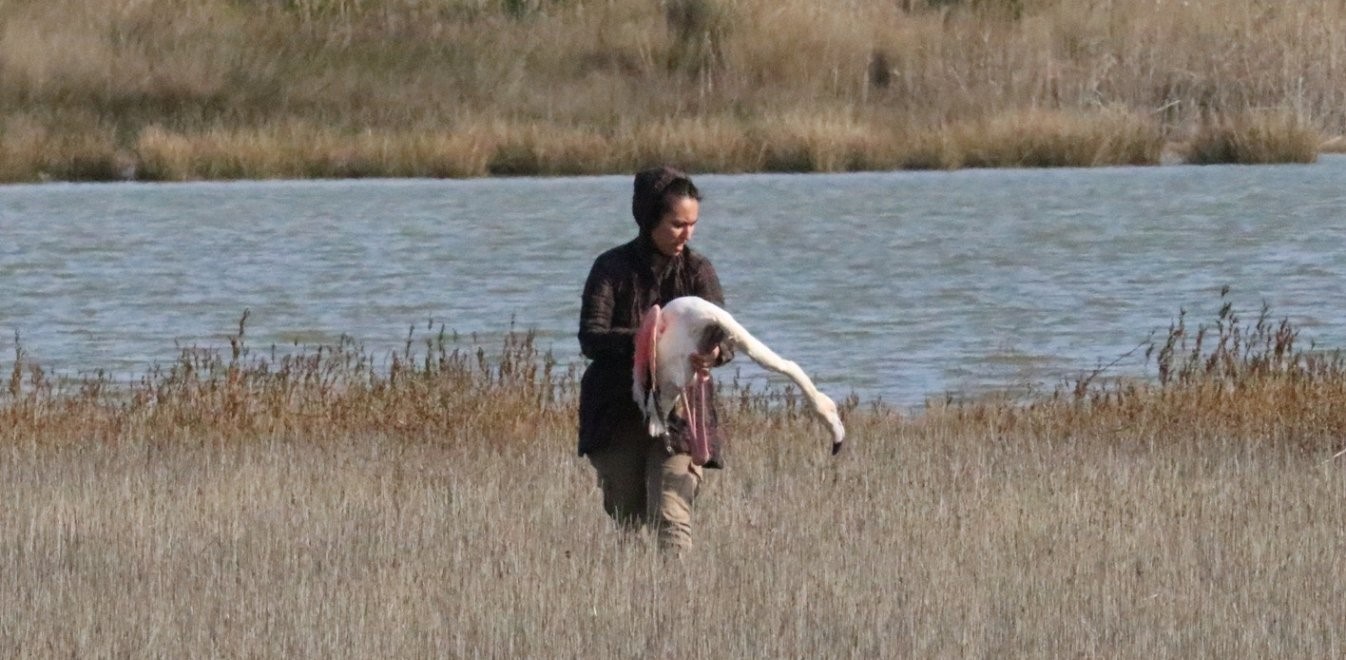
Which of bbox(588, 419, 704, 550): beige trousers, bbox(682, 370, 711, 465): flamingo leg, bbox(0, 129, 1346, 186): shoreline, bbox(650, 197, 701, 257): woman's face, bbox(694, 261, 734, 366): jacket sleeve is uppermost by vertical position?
bbox(650, 197, 701, 257): woman's face

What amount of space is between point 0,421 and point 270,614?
17.9 ft

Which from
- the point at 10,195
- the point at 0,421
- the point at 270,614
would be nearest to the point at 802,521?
the point at 270,614

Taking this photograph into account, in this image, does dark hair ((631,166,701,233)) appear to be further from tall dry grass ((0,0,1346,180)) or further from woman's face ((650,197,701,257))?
tall dry grass ((0,0,1346,180))

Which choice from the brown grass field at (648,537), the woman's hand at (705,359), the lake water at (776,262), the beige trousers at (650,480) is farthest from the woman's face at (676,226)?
the lake water at (776,262)

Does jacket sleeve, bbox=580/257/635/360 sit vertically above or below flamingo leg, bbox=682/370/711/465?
above

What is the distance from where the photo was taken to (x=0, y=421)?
40.2ft

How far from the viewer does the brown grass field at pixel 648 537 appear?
Answer: 704cm

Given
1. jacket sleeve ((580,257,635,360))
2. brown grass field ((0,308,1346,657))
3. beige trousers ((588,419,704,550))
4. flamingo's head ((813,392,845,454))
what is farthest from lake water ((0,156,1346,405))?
flamingo's head ((813,392,845,454))

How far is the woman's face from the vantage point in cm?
750

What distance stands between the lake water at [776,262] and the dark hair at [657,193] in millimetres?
6982

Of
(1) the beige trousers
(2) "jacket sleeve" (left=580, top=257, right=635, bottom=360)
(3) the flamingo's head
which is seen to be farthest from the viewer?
(1) the beige trousers

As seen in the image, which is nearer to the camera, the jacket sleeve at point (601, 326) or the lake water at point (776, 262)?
the jacket sleeve at point (601, 326)

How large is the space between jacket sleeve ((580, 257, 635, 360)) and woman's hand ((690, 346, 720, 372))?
0.29m

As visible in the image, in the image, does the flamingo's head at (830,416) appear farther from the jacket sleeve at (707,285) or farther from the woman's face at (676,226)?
the woman's face at (676,226)
